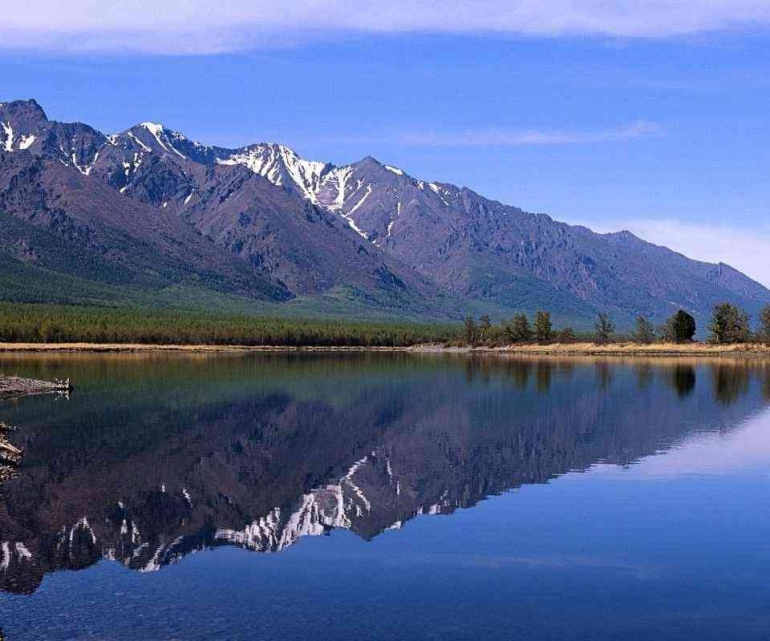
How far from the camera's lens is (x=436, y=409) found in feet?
293

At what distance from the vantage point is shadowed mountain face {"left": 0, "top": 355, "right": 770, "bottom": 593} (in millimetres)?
40000

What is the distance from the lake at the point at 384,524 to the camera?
29.2m

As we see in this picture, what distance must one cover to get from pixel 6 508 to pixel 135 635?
17.6m

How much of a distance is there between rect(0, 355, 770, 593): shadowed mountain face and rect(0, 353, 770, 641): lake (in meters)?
0.21

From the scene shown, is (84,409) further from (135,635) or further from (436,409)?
(135,635)

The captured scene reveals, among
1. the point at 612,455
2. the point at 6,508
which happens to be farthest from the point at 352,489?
the point at 612,455

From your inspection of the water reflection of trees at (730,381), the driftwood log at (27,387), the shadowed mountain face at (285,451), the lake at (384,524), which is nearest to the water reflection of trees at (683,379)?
the shadowed mountain face at (285,451)

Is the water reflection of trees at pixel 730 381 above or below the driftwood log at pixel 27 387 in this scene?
below

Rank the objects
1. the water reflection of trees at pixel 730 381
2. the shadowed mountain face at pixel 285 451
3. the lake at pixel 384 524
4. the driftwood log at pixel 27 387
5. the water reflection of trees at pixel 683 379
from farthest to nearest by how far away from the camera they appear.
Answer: the water reflection of trees at pixel 683 379
the water reflection of trees at pixel 730 381
the driftwood log at pixel 27 387
the shadowed mountain face at pixel 285 451
the lake at pixel 384 524

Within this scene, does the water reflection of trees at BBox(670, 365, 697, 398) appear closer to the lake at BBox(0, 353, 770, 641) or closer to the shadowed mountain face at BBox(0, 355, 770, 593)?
the shadowed mountain face at BBox(0, 355, 770, 593)

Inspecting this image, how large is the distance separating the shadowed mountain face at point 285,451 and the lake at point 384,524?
21cm

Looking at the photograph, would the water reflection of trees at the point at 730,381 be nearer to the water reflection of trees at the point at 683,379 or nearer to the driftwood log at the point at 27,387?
the water reflection of trees at the point at 683,379

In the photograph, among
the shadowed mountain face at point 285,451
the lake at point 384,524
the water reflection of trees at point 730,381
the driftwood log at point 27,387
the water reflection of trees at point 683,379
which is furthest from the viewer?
the water reflection of trees at point 683,379

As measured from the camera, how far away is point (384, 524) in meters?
41.8
